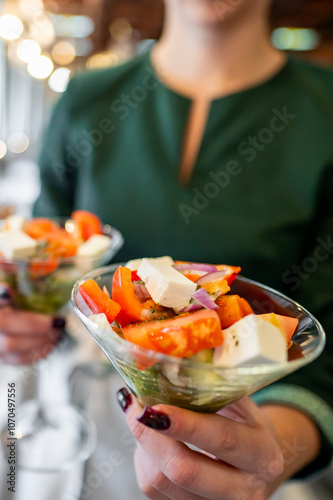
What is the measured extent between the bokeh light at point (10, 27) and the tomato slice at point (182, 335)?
19.7ft

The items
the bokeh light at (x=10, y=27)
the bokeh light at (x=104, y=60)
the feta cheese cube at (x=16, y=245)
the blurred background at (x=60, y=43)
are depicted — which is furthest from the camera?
the bokeh light at (x=104, y=60)

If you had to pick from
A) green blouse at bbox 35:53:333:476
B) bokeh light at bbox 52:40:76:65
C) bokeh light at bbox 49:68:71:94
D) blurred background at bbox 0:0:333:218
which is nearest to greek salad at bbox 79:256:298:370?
green blouse at bbox 35:53:333:476

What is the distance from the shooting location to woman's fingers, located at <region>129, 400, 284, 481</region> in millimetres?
507

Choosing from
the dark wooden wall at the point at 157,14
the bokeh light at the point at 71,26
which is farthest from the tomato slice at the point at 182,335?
the bokeh light at the point at 71,26

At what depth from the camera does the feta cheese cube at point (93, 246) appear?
0.92 metres

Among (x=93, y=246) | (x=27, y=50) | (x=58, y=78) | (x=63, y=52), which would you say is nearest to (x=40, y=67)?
(x=63, y=52)

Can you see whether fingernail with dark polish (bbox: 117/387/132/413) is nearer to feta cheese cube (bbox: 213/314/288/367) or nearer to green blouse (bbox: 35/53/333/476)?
feta cheese cube (bbox: 213/314/288/367)

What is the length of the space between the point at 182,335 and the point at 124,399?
0.65 feet

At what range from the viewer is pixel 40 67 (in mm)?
7504

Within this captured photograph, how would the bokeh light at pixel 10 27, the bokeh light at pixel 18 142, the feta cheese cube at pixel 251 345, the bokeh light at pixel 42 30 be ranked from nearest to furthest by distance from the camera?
the feta cheese cube at pixel 251 345
the bokeh light at pixel 10 27
the bokeh light at pixel 42 30
the bokeh light at pixel 18 142

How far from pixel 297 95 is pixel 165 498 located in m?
1.02

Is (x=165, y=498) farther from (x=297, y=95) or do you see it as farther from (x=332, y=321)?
(x=297, y=95)

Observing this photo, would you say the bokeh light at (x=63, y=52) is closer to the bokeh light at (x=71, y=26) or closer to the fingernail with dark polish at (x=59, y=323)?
the bokeh light at (x=71, y=26)

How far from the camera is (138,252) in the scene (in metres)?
1.22
